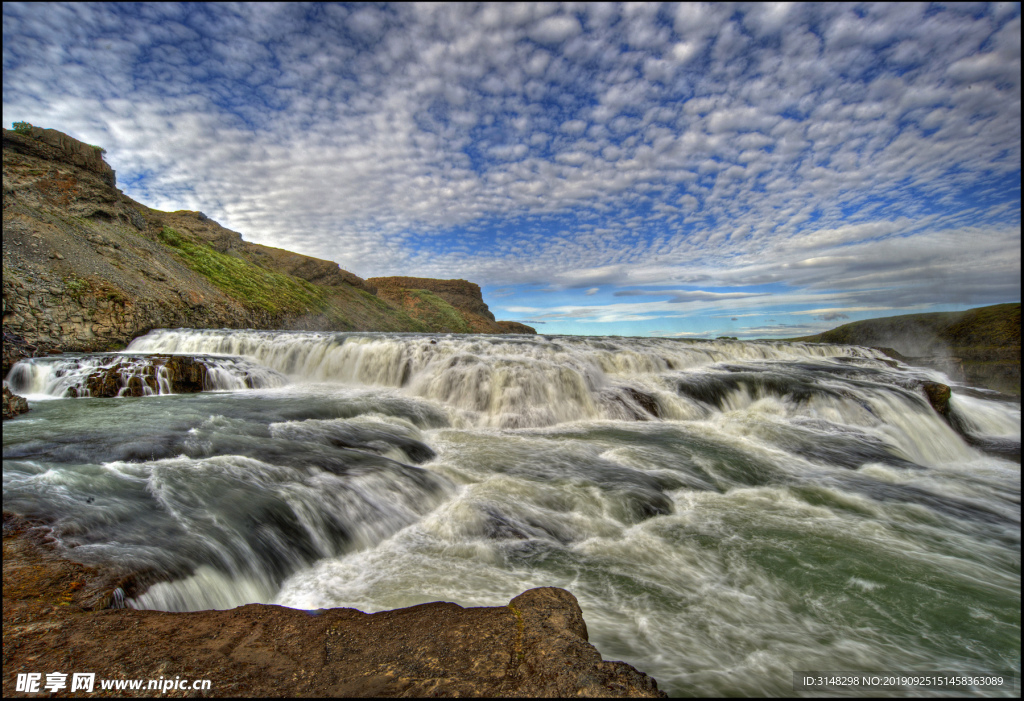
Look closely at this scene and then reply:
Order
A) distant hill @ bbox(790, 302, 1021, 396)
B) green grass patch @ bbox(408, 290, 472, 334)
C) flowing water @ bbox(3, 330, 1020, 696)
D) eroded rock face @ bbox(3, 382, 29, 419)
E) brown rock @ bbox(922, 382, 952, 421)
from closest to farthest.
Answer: flowing water @ bbox(3, 330, 1020, 696) < eroded rock face @ bbox(3, 382, 29, 419) < brown rock @ bbox(922, 382, 952, 421) < distant hill @ bbox(790, 302, 1021, 396) < green grass patch @ bbox(408, 290, 472, 334)

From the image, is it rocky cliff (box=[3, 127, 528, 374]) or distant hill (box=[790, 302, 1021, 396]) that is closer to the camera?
rocky cliff (box=[3, 127, 528, 374])

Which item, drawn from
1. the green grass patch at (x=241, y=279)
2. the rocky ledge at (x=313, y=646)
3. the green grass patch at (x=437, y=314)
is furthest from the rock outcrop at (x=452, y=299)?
the rocky ledge at (x=313, y=646)

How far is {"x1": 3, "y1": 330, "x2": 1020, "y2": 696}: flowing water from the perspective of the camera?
3.05 m

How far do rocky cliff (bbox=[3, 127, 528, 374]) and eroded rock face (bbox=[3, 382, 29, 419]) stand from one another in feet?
16.0

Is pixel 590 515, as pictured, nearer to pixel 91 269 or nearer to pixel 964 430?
pixel 964 430

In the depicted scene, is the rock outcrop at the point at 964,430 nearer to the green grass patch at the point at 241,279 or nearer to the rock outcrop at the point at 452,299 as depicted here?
the green grass patch at the point at 241,279

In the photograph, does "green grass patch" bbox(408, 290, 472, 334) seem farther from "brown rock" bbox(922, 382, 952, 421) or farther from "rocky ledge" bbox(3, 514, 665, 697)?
"rocky ledge" bbox(3, 514, 665, 697)

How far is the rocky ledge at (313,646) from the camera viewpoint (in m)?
1.50

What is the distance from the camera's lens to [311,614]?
7.22 ft

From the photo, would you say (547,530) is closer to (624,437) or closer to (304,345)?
(624,437)

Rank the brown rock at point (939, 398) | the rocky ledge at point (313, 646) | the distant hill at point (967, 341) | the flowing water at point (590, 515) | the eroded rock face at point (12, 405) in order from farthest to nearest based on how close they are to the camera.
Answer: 1. the distant hill at point (967, 341)
2. the brown rock at point (939, 398)
3. the eroded rock face at point (12, 405)
4. the flowing water at point (590, 515)
5. the rocky ledge at point (313, 646)

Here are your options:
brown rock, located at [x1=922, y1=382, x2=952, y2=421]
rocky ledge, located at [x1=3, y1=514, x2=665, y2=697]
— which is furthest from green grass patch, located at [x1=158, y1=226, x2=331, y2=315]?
brown rock, located at [x1=922, y1=382, x2=952, y2=421]

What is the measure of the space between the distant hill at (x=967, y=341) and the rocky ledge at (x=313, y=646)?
76.7 ft

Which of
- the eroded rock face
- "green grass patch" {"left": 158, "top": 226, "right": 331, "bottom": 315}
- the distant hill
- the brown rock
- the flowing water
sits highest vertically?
"green grass patch" {"left": 158, "top": 226, "right": 331, "bottom": 315}
